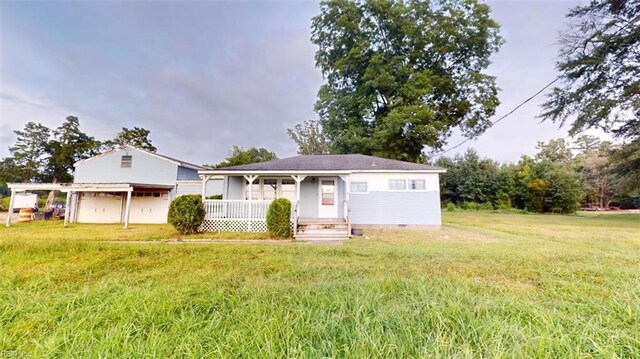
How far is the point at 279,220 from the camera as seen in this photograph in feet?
29.6

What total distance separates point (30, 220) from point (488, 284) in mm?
22259

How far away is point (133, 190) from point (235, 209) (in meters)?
8.42

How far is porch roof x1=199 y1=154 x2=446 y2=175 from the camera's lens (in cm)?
1052

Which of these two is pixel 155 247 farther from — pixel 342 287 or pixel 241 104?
pixel 241 104

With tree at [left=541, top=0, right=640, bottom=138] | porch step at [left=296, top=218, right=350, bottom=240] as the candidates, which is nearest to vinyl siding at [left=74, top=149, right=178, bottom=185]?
porch step at [left=296, top=218, right=350, bottom=240]

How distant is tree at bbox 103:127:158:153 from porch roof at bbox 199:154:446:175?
75.1 ft

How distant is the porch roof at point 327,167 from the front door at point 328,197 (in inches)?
25.6

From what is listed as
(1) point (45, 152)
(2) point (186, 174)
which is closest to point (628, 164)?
(2) point (186, 174)

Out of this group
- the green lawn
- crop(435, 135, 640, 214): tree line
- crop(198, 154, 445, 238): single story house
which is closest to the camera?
the green lawn

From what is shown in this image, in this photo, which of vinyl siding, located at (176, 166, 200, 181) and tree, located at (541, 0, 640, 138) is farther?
vinyl siding, located at (176, 166, 200, 181)

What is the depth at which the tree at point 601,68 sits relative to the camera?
537 inches

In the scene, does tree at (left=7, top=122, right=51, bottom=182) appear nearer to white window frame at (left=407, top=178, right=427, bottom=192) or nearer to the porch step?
the porch step

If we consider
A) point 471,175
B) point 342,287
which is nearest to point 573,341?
point 342,287

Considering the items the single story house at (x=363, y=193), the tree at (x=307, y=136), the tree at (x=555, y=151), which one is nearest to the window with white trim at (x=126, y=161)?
the single story house at (x=363, y=193)
